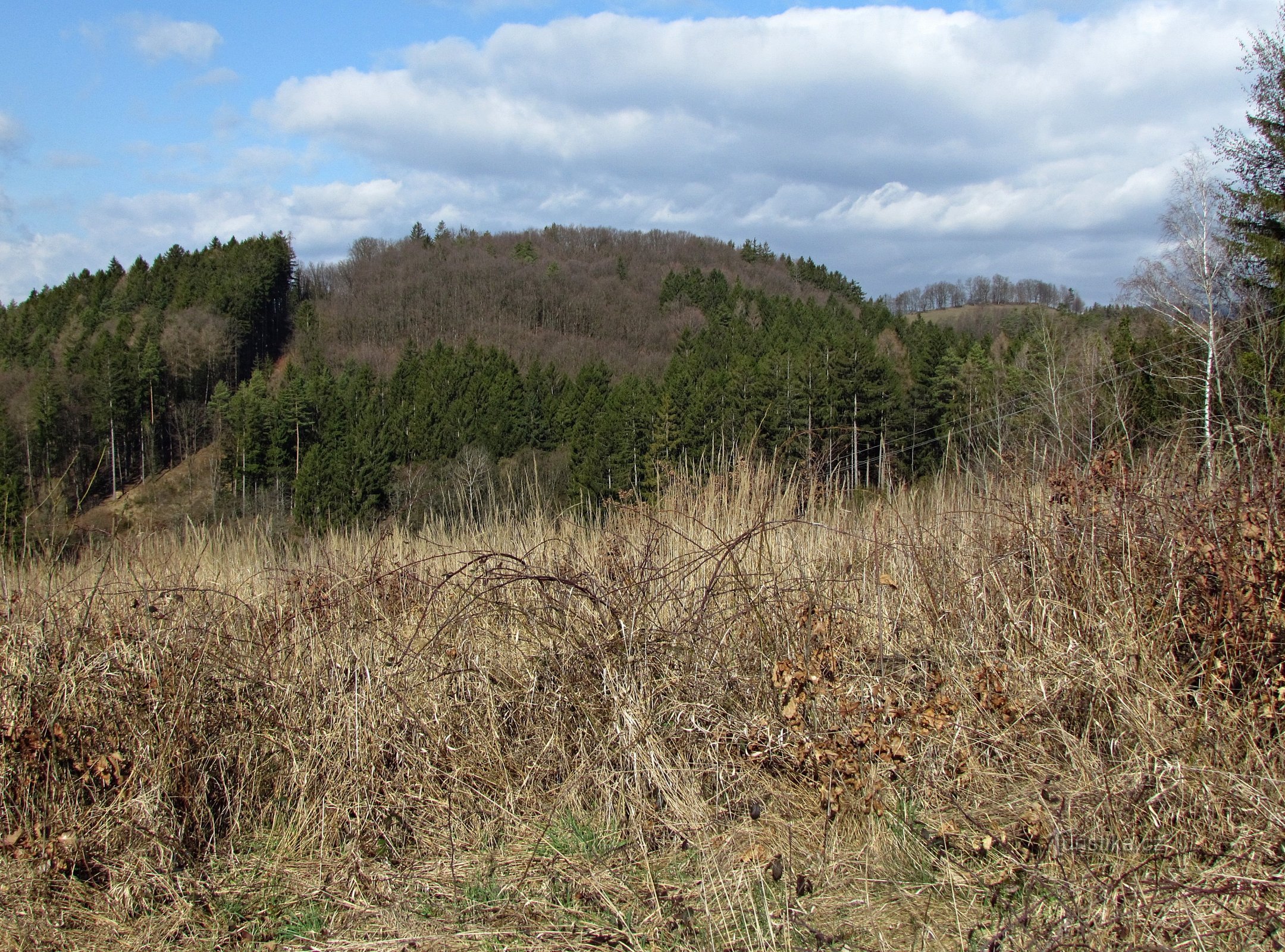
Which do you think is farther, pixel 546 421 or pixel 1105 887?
pixel 546 421

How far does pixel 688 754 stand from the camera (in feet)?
9.70

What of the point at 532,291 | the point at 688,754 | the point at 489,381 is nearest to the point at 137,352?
the point at 489,381

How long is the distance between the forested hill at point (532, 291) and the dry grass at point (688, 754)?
81743 mm

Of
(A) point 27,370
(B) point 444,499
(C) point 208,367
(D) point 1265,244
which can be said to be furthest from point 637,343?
(B) point 444,499

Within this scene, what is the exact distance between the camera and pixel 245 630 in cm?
391

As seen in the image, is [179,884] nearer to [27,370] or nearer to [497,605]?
[497,605]

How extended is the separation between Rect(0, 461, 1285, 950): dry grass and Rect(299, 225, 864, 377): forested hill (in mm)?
81743

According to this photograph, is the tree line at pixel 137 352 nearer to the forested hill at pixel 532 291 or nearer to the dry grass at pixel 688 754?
the forested hill at pixel 532 291

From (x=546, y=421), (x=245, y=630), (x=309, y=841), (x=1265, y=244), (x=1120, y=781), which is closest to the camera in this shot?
(x=1120, y=781)

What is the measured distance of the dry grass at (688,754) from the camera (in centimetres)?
224

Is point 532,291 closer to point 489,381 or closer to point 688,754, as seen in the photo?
point 489,381

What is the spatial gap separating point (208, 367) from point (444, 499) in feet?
240

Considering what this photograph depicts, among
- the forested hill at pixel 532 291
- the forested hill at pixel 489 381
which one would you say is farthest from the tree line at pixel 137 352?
the forested hill at pixel 532 291

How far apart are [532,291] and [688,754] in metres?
117
